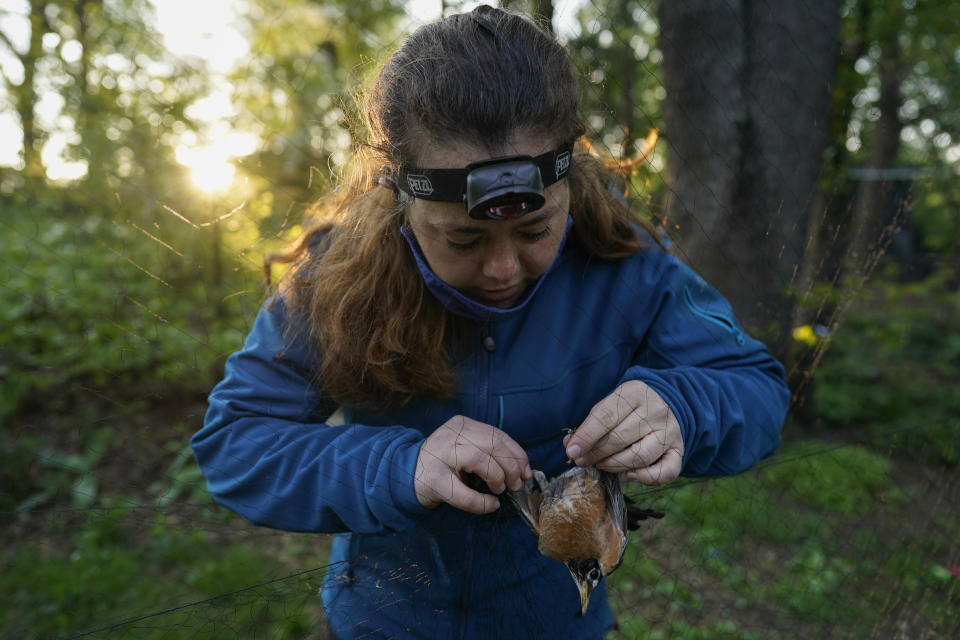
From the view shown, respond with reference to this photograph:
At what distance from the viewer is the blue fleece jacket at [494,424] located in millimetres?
1322

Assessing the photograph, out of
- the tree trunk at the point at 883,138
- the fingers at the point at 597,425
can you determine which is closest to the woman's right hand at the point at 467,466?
the fingers at the point at 597,425

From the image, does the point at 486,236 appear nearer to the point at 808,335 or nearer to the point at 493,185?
the point at 493,185

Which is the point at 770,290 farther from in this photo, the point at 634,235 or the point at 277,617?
the point at 277,617

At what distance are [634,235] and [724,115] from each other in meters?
2.06

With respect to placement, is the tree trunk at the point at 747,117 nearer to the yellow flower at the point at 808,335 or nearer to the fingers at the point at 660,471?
the yellow flower at the point at 808,335

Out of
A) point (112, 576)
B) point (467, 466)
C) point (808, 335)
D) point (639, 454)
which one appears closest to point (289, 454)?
point (467, 466)

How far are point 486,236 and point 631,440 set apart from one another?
0.49 meters

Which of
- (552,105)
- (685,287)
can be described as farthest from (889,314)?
(552,105)

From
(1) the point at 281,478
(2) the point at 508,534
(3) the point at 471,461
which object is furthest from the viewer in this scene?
(2) the point at 508,534

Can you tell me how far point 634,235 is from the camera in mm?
1532

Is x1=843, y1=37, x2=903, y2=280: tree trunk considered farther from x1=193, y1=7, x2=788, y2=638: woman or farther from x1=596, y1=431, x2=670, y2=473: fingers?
x1=596, y1=431, x2=670, y2=473: fingers

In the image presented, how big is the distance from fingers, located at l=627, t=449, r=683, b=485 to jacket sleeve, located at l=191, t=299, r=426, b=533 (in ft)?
1.41

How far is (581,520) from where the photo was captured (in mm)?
1216

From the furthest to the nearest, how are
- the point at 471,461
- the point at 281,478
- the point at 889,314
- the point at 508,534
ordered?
the point at 889,314 → the point at 508,534 → the point at 281,478 → the point at 471,461
